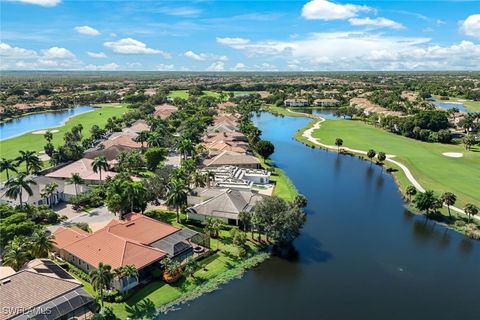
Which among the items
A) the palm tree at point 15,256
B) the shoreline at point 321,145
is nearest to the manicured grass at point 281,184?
the shoreline at point 321,145

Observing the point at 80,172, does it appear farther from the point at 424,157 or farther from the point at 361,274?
the point at 424,157

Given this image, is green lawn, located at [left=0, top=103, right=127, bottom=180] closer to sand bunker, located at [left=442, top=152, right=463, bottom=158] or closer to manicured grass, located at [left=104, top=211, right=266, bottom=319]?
manicured grass, located at [left=104, top=211, right=266, bottom=319]

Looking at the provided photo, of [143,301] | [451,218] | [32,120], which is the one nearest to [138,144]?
[143,301]

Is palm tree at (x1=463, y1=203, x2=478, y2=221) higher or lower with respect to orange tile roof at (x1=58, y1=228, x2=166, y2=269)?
lower

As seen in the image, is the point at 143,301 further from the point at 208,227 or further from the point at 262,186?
the point at 262,186

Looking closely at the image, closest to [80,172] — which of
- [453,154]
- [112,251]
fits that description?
[112,251]

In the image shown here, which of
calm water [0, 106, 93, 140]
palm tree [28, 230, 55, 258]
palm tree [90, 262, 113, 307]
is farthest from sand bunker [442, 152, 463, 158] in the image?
calm water [0, 106, 93, 140]

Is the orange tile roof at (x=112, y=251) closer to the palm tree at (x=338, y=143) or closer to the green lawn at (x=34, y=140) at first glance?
the green lawn at (x=34, y=140)
